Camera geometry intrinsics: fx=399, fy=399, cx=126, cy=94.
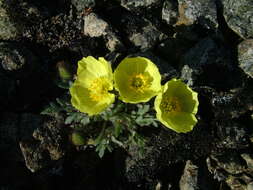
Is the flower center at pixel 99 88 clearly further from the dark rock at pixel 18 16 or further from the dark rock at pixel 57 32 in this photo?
the dark rock at pixel 18 16

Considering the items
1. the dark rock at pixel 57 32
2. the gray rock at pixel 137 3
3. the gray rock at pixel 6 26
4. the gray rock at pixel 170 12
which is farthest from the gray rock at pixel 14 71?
the gray rock at pixel 170 12

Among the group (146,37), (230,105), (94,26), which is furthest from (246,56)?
(94,26)

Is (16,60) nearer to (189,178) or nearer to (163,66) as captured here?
(163,66)

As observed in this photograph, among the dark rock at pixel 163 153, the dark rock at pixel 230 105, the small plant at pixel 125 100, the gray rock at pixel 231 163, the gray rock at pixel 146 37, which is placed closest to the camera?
the small plant at pixel 125 100

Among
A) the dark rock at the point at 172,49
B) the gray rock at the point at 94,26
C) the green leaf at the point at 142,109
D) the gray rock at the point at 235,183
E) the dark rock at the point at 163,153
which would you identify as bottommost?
the gray rock at the point at 235,183

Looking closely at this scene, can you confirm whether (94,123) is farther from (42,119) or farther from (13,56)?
(13,56)

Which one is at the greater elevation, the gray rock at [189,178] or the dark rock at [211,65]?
the dark rock at [211,65]
